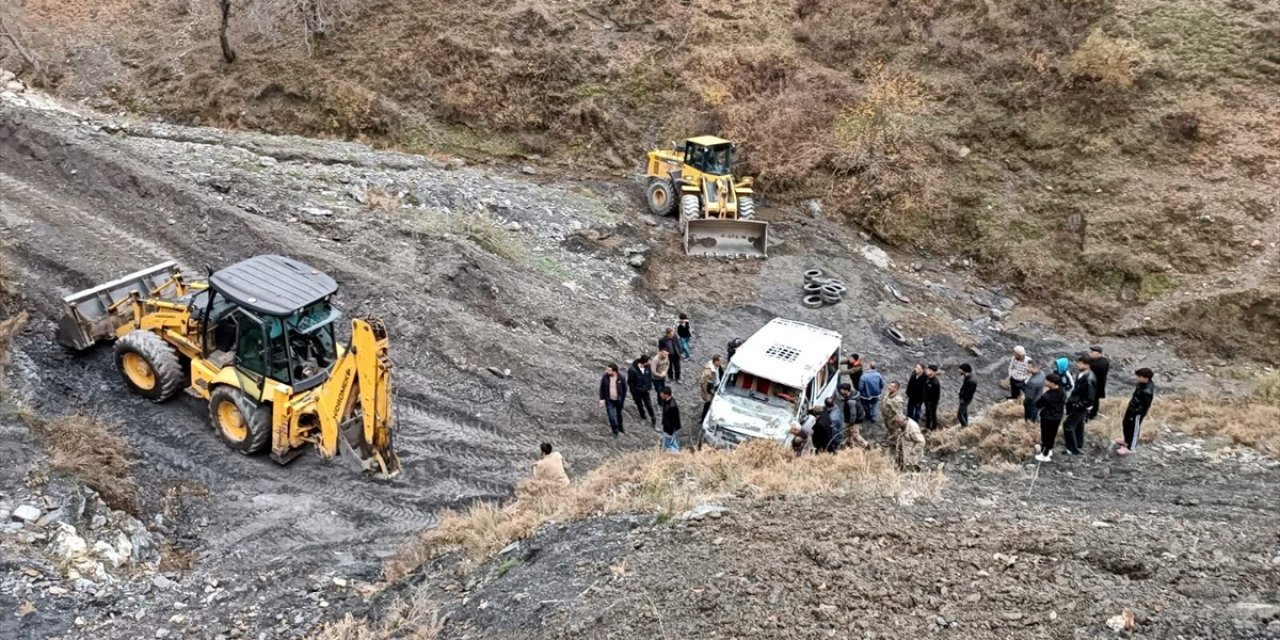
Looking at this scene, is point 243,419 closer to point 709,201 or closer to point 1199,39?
point 709,201

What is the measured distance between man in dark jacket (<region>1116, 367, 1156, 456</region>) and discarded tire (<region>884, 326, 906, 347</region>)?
534cm

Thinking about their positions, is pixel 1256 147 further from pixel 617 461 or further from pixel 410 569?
pixel 410 569

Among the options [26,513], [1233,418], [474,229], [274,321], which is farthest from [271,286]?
[1233,418]

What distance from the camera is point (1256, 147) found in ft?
64.0

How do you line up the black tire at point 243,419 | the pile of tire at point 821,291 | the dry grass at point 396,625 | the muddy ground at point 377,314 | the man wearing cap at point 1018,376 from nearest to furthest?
the dry grass at point 396,625, the muddy ground at point 377,314, the black tire at point 243,419, the man wearing cap at point 1018,376, the pile of tire at point 821,291

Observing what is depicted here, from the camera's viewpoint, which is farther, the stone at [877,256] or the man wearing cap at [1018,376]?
the stone at [877,256]

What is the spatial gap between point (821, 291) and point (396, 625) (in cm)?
1174

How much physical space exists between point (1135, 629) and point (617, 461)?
637 centimetres

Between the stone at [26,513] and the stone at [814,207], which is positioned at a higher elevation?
the stone at [814,207]

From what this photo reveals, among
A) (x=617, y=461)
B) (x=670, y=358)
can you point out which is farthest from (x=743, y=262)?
(x=617, y=461)

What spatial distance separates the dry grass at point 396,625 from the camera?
7133mm

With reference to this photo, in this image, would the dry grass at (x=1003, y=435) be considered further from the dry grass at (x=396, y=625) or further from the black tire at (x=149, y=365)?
the black tire at (x=149, y=365)

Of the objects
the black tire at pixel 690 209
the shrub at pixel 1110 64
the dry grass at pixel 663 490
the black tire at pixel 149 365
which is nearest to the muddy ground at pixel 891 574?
the dry grass at pixel 663 490

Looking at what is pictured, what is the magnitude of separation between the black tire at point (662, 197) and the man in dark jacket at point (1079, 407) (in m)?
10.6
